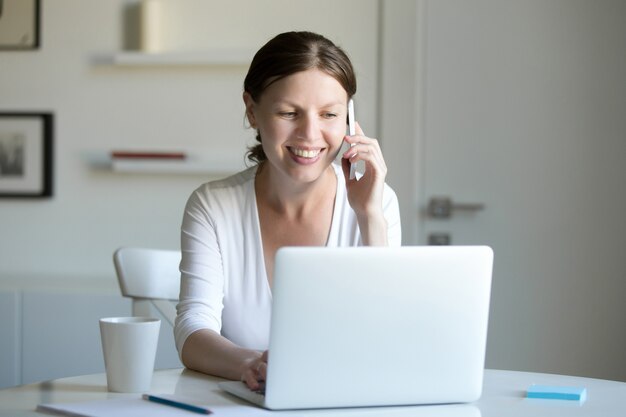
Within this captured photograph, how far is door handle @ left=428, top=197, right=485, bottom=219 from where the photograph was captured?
350 centimetres

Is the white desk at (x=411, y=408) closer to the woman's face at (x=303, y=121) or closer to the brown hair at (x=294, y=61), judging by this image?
the woman's face at (x=303, y=121)

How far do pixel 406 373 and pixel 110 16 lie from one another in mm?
2683

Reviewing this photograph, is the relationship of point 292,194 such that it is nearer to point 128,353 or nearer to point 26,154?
point 128,353

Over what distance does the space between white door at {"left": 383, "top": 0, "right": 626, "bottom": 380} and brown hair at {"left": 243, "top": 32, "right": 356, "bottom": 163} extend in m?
1.59

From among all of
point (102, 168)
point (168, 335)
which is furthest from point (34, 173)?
point (168, 335)

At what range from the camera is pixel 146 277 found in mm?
2180

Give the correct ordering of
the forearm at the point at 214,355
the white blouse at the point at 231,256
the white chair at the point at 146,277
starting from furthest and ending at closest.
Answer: the white chair at the point at 146,277 < the white blouse at the point at 231,256 < the forearm at the point at 214,355

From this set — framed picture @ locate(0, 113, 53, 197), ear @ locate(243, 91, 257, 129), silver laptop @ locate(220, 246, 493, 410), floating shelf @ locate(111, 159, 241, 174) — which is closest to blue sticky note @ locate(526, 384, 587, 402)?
silver laptop @ locate(220, 246, 493, 410)

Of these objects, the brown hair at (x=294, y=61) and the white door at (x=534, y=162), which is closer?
the brown hair at (x=294, y=61)

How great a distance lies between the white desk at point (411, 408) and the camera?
1.30 metres

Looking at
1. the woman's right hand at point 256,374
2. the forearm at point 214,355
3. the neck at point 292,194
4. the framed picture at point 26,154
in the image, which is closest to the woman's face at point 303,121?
the neck at point 292,194

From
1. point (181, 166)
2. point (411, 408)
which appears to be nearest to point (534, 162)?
point (181, 166)

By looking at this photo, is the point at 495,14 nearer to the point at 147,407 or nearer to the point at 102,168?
the point at 102,168

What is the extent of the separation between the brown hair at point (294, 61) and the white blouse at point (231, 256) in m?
0.23
